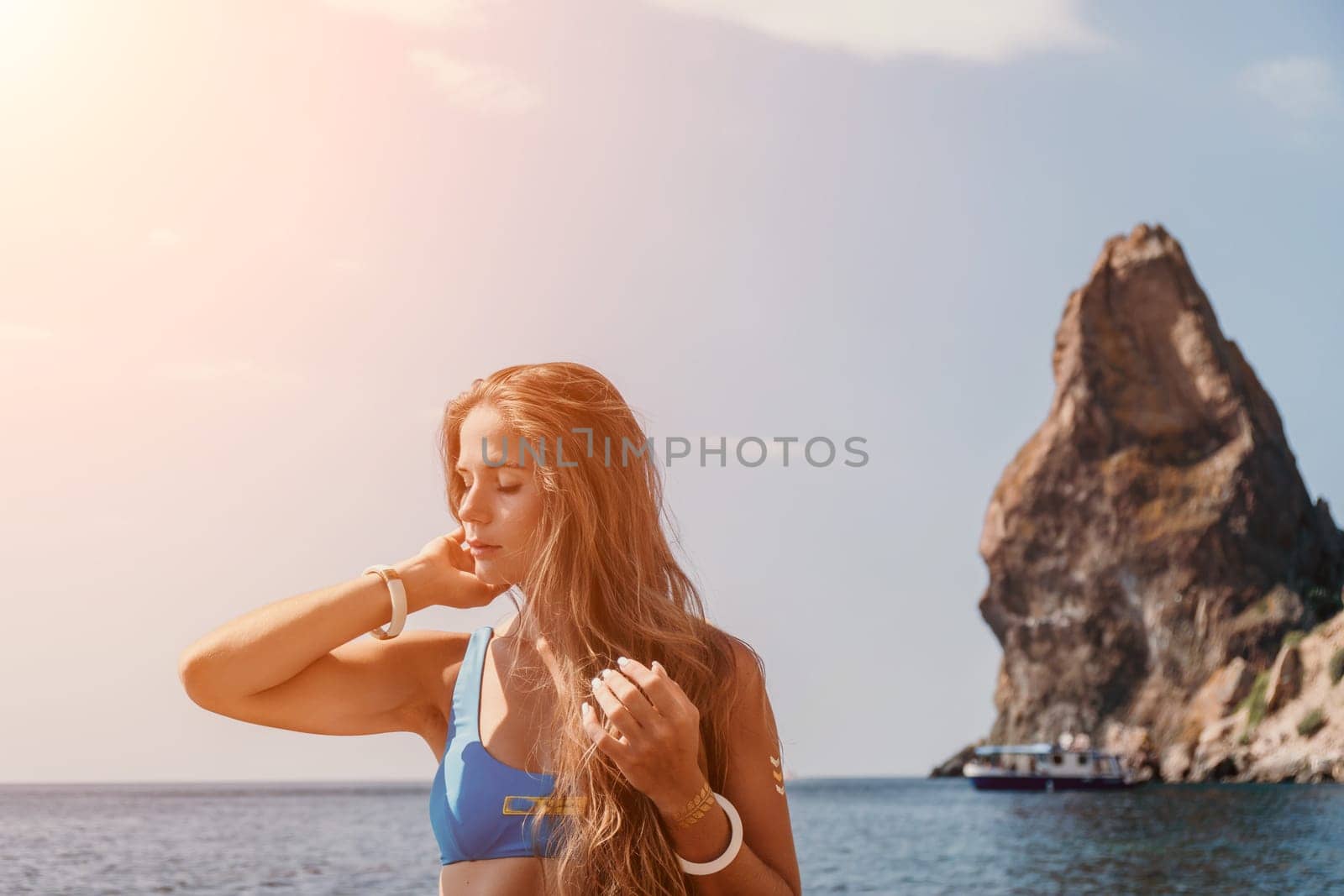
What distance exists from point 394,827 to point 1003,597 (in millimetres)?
38038

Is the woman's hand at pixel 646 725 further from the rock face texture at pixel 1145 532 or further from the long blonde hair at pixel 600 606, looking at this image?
the rock face texture at pixel 1145 532

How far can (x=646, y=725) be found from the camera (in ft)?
5.74

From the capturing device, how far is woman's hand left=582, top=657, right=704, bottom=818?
174 cm

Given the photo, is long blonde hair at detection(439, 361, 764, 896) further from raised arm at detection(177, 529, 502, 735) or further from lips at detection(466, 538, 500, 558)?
raised arm at detection(177, 529, 502, 735)

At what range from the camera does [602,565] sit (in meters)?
2.17

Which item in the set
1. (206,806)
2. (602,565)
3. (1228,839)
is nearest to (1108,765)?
(1228,839)

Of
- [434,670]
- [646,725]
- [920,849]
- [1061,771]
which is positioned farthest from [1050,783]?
[646,725]

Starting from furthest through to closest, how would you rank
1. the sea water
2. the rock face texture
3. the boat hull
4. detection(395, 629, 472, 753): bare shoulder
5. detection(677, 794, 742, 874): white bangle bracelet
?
the rock face texture
the boat hull
the sea water
detection(395, 629, 472, 753): bare shoulder
detection(677, 794, 742, 874): white bangle bracelet

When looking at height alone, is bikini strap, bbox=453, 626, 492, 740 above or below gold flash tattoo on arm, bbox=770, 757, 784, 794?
above

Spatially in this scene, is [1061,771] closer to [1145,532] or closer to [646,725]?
[1145,532]

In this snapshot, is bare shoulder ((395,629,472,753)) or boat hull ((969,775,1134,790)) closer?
bare shoulder ((395,629,472,753))

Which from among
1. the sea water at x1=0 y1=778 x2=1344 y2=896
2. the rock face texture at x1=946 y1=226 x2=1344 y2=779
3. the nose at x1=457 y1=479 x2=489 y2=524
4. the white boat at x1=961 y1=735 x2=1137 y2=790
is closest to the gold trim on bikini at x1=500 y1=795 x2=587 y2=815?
the nose at x1=457 y1=479 x2=489 y2=524

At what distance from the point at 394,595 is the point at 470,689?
21cm

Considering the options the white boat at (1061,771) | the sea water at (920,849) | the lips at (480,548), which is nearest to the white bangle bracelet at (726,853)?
the lips at (480,548)
